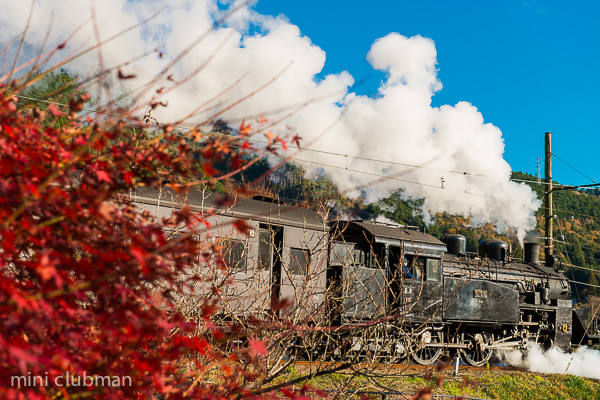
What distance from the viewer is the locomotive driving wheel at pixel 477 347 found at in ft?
43.6

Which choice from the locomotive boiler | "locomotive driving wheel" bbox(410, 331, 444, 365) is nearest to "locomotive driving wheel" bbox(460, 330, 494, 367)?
the locomotive boiler

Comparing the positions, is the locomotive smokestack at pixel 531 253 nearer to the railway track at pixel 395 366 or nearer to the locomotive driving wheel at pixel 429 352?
the railway track at pixel 395 366

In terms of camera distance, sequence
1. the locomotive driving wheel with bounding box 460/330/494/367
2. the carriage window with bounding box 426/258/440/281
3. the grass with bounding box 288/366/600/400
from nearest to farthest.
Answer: the grass with bounding box 288/366/600/400, the carriage window with bounding box 426/258/440/281, the locomotive driving wheel with bounding box 460/330/494/367

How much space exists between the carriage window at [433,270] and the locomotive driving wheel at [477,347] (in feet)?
6.79

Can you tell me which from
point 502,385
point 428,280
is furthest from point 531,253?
point 502,385

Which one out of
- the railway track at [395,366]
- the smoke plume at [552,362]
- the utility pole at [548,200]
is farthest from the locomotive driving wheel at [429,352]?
the utility pole at [548,200]

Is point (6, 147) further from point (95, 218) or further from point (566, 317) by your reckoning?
point (566, 317)

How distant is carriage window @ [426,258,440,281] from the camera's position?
469 inches

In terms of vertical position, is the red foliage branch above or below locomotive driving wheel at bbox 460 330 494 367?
above

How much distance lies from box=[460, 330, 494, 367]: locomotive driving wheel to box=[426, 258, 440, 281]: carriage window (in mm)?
2070

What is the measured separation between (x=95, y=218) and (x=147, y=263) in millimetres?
283

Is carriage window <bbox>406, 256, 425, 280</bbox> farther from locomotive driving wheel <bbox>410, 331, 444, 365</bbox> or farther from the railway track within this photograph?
the railway track

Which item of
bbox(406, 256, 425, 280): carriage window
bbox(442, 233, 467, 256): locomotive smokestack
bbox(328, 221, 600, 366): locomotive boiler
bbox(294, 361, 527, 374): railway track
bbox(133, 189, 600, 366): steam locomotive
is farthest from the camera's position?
bbox(442, 233, 467, 256): locomotive smokestack

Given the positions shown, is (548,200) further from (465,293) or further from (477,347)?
(465,293)
